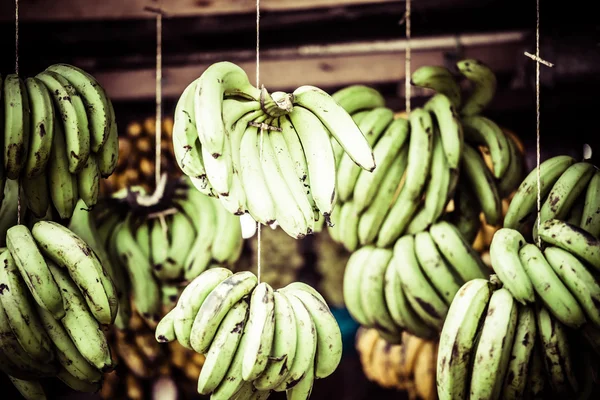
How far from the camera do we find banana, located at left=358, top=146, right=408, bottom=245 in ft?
8.03

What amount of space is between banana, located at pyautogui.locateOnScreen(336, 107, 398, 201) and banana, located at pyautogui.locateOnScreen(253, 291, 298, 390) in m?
0.72

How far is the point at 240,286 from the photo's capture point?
183cm

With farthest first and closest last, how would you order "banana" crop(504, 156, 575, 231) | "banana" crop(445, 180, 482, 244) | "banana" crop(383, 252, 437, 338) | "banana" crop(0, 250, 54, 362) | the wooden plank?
the wooden plank → "banana" crop(445, 180, 482, 244) → "banana" crop(383, 252, 437, 338) → "banana" crop(504, 156, 575, 231) → "banana" crop(0, 250, 54, 362)

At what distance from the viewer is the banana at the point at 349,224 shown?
2.49 meters

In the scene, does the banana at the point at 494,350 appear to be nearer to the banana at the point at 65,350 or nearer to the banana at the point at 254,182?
the banana at the point at 254,182

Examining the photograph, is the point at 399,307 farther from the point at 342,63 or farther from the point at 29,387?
the point at 342,63

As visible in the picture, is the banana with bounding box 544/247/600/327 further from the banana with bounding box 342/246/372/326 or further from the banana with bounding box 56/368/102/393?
the banana with bounding box 56/368/102/393

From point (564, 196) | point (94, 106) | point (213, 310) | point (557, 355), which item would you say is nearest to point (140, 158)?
point (94, 106)

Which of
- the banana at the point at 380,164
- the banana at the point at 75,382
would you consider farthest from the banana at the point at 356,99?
the banana at the point at 75,382

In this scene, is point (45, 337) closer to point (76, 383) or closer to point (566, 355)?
point (76, 383)

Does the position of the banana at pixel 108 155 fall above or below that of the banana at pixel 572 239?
above

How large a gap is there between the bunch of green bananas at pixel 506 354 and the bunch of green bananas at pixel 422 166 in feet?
1.58

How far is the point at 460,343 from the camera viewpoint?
1.93m

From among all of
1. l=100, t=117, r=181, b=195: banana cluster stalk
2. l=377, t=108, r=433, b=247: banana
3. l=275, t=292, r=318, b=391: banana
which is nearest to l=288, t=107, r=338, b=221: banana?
l=275, t=292, r=318, b=391: banana
